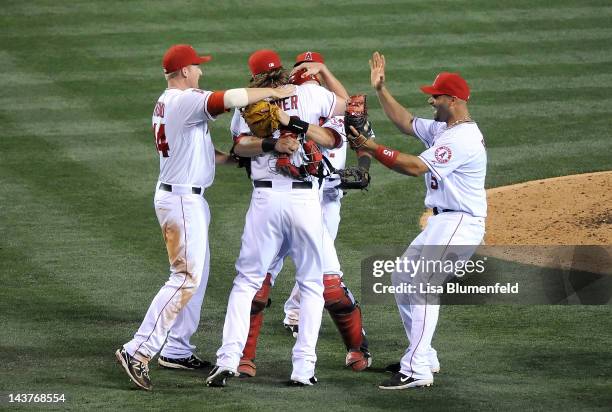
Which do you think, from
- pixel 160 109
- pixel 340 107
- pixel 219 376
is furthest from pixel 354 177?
pixel 219 376

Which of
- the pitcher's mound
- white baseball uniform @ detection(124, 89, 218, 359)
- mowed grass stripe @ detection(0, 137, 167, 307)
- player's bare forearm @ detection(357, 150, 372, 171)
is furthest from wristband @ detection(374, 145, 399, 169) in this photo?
the pitcher's mound

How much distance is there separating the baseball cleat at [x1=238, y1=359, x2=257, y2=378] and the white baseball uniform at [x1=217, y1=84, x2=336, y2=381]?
27cm

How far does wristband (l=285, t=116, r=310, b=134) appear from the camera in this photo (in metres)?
7.21

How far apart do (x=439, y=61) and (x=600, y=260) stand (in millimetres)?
6767

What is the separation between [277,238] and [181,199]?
0.68 m

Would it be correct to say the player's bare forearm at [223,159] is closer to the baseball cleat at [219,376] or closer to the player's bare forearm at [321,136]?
the player's bare forearm at [321,136]

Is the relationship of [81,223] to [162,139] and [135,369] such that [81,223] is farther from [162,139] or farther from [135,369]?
[135,369]

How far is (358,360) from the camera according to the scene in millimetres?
7664

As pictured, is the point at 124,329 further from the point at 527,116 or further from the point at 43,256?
the point at 527,116

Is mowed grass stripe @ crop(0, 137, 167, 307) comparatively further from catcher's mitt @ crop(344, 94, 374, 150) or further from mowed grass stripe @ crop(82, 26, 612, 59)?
mowed grass stripe @ crop(82, 26, 612, 59)

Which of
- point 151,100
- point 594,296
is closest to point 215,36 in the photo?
point 151,100

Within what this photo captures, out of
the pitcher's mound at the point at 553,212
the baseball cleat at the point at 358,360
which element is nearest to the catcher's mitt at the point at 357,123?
the baseball cleat at the point at 358,360

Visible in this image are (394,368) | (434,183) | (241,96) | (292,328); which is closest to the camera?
(241,96)

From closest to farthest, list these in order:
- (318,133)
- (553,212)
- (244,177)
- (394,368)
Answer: (318,133) < (394,368) < (553,212) < (244,177)
